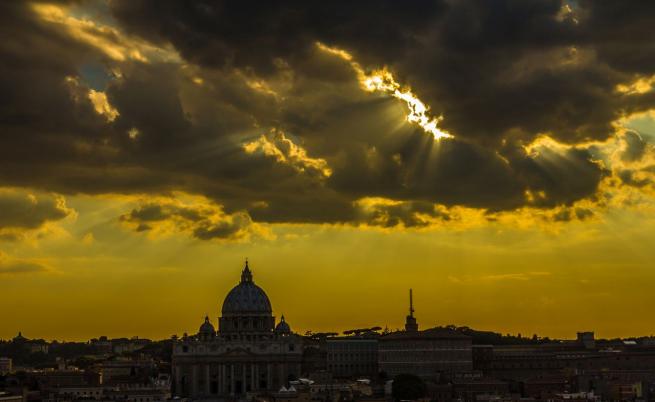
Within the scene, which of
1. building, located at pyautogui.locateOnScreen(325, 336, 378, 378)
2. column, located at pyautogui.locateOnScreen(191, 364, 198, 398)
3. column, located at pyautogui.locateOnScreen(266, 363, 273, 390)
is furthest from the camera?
A: building, located at pyautogui.locateOnScreen(325, 336, 378, 378)

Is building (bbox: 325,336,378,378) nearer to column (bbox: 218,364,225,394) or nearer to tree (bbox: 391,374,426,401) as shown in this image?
column (bbox: 218,364,225,394)

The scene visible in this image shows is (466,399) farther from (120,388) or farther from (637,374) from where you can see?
(120,388)

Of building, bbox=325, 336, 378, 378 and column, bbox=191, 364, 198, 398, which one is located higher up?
building, bbox=325, 336, 378, 378

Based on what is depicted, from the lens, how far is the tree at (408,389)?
104000mm

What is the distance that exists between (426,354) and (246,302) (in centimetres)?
2672

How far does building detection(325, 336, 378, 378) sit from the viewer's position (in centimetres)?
13712

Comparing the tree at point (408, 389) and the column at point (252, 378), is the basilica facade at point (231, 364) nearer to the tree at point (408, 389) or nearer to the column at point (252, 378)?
the column at point (252, 378)

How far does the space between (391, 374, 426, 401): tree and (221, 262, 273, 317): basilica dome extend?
40.5m

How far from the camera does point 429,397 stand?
105 metres

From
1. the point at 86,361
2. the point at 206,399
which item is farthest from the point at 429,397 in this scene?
the point at 86,361

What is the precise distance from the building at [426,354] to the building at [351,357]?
715 centimetres

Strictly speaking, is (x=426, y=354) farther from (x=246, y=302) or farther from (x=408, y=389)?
(x=246, y=302)

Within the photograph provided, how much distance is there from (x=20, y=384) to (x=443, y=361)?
35.1 metres

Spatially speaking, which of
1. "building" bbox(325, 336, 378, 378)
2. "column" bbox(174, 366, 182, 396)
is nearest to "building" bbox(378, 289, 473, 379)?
"building" bbox(325, 336, 378, 378)
